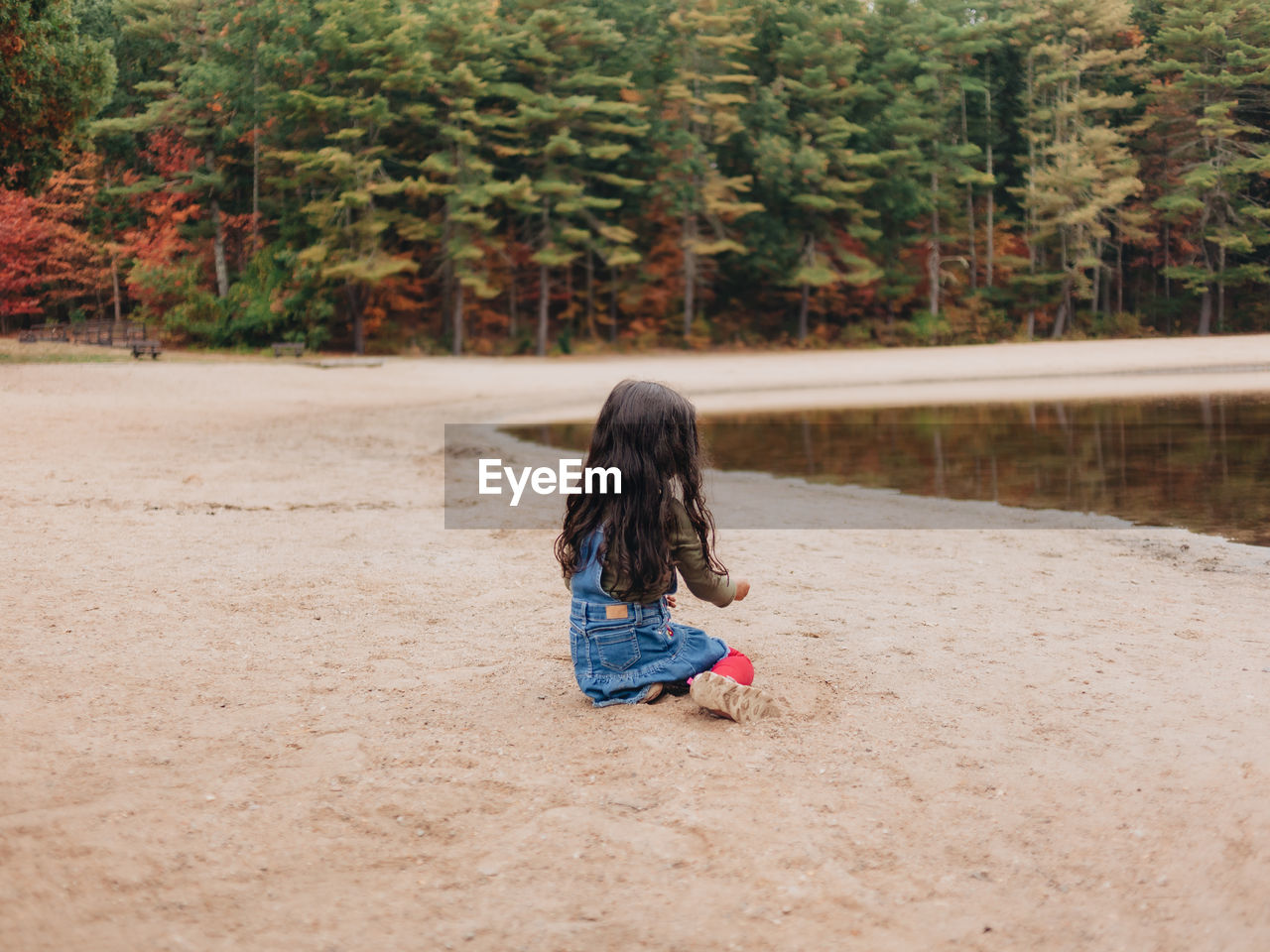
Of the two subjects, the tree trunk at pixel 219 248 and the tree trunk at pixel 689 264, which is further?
the tree trunk at pixel 689 264

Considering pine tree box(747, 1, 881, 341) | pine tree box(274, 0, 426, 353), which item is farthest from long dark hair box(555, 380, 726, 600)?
pine tree box(747, 1, 881, 341)

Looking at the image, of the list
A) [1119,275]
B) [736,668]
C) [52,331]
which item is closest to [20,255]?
[52,331]

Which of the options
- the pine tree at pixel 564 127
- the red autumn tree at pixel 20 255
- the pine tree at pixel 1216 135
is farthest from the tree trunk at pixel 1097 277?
the red autumn tree at pixel 20 255

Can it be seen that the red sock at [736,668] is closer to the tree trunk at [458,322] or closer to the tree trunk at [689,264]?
the tree trunk at [458,322]

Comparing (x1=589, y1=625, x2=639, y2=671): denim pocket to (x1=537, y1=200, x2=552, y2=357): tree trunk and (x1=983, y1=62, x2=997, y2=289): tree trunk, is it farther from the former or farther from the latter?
(x1=983, y1=62, x2=997, y2=289): tree trunk

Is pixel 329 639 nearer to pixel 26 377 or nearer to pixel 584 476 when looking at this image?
pixel 584 476

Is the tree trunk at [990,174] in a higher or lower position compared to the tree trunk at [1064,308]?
higher

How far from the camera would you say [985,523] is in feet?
27.6

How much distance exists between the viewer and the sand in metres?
2.48

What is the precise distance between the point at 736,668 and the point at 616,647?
1.42 ft

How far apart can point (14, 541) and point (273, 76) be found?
3069 cm

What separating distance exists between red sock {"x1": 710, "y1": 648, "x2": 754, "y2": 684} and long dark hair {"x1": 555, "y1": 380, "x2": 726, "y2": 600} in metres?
0.37

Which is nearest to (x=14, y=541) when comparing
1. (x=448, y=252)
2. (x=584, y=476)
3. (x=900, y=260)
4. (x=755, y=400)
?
(x=584, y=476)

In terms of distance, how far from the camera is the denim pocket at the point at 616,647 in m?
3.79
